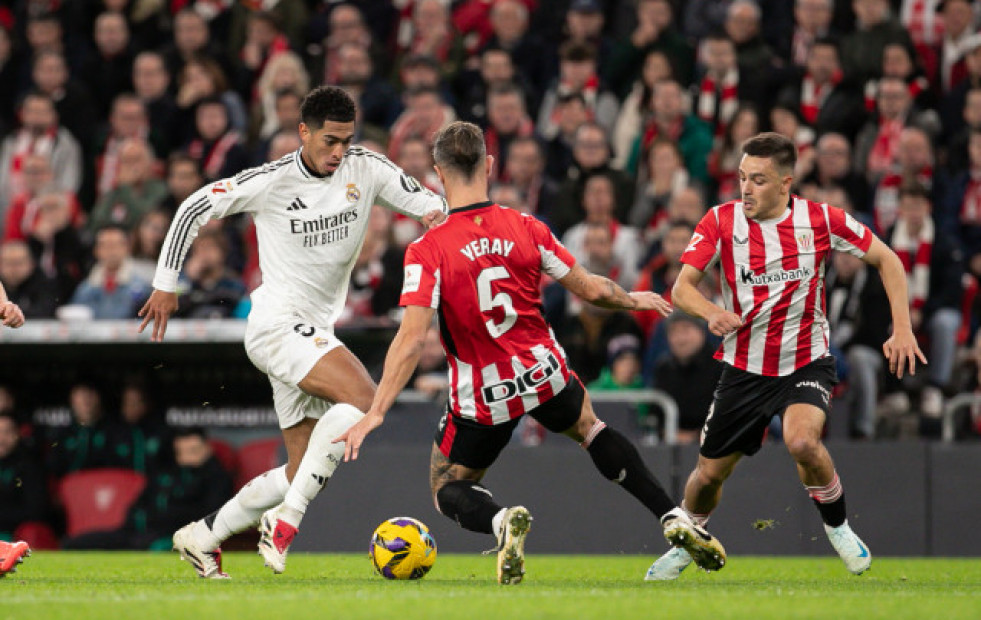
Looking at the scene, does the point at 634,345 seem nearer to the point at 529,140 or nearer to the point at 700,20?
the point at 529,140

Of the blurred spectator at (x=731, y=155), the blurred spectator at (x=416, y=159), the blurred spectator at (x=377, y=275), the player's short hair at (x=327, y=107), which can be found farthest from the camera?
the blurred spectator at (x=416, y=159)

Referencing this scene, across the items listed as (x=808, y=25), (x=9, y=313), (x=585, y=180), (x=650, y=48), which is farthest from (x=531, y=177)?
(x=9, y=313)

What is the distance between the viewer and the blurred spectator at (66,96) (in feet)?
56.5

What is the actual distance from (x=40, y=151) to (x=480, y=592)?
425 inches

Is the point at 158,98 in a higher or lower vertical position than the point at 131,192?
higher

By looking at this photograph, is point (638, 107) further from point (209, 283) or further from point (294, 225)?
Answer: point (294, 225)

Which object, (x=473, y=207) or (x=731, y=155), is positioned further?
(x=731, y=155)

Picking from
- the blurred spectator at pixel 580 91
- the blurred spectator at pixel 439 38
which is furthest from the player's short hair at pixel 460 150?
the blurred spectator at pixel 439 38

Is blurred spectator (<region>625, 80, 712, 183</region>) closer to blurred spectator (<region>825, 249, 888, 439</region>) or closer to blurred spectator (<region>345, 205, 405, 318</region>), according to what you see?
blurred spectator (<region>825, 249, 888, 439</region>)

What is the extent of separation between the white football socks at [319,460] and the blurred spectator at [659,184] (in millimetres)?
6687

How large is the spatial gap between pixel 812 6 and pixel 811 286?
734 cm

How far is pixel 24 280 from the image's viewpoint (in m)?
14.4

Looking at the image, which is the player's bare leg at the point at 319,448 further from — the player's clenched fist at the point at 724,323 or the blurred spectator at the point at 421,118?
the blurred spectator at the point at 421,118

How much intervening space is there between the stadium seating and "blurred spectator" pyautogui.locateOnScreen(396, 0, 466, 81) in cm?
546
